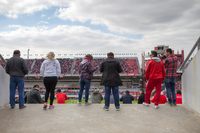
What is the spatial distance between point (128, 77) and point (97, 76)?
558 centimetres

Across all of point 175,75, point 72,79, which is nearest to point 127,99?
point 175,75

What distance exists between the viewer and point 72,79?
52500 millimetres

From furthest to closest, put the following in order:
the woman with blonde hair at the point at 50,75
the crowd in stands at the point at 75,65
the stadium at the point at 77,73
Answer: the crowd in stands at the point at 75,65 < the stadium at the point at 77,73 < the woman with blonde hair at the point at 50,75

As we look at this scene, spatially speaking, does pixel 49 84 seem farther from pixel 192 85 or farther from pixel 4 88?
pixel 192 85

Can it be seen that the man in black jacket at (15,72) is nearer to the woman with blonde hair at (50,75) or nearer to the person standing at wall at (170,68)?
the woman with blonde hair at (50,75)

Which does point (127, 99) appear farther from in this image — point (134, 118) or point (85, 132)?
point (85, 132)

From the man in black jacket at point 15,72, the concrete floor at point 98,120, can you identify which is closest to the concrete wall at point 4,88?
the man in black jacket at point 15,72

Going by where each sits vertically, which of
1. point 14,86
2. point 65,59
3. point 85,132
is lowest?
point 85,132

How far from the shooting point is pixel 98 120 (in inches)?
286

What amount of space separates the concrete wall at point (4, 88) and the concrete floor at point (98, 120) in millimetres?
1004

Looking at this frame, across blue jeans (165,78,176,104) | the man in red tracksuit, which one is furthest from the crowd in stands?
the man in red tracksuit

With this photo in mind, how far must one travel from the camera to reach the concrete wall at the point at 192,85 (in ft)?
26.5

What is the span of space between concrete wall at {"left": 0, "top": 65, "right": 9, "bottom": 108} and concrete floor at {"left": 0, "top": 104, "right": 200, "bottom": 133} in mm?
1004

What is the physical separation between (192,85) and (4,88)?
573 centimetres
